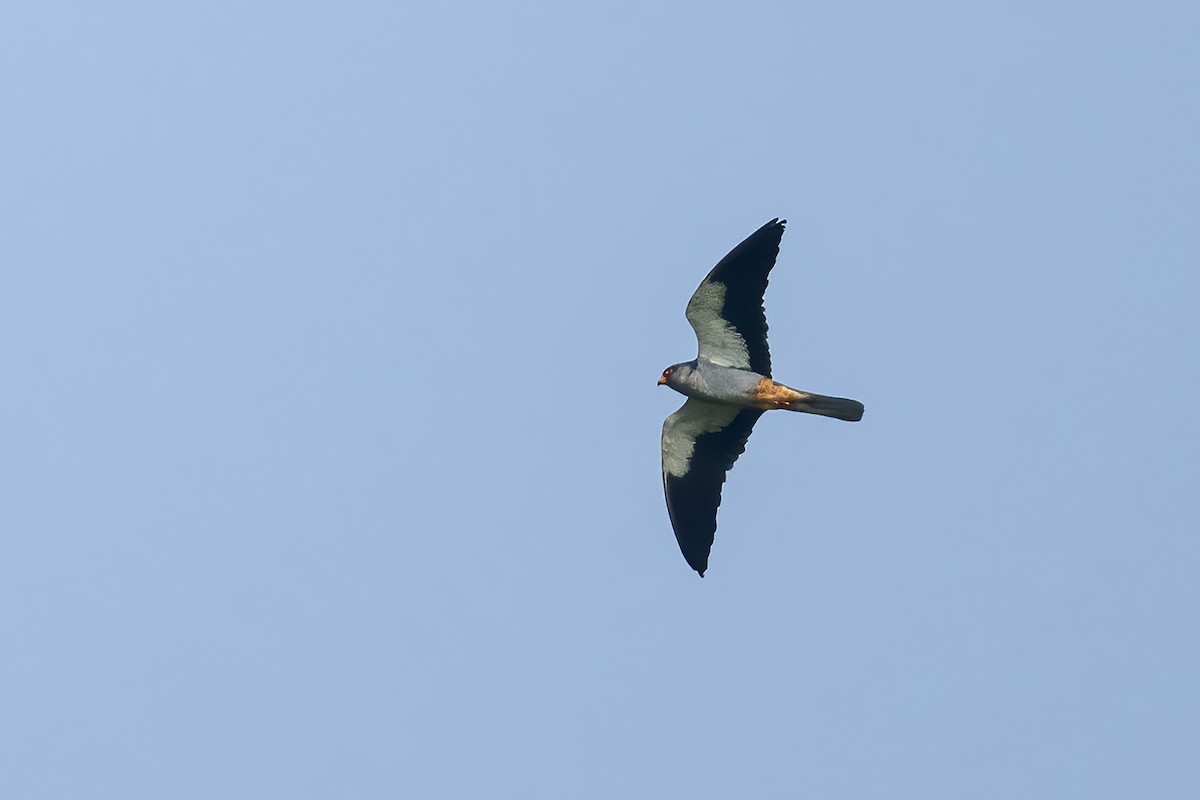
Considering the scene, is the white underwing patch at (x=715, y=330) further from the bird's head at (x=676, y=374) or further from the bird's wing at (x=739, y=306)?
the bird's head at (x=676, y=374)

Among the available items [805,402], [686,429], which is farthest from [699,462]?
[805,402]

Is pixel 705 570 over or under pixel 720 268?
under

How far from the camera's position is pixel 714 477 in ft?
82.7

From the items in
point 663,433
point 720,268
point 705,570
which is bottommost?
point 705,570

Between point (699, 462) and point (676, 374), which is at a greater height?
point (676, 374)

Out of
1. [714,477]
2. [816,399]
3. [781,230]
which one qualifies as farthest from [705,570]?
[781,230]

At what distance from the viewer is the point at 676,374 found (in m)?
24.7

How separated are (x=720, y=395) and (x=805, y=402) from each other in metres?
1.27

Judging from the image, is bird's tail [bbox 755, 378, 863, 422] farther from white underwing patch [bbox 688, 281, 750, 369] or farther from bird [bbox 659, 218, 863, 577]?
white underwing patch [bbox 688, 281, 750, 369]

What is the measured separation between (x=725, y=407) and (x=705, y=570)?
249 centimetres

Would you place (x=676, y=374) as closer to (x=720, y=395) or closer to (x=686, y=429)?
(x=720, y=395)

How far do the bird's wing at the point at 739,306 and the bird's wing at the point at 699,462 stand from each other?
105 centimetres

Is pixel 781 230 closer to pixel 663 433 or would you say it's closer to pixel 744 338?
pixel 744 338

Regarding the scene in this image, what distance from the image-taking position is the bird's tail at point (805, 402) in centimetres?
2373
